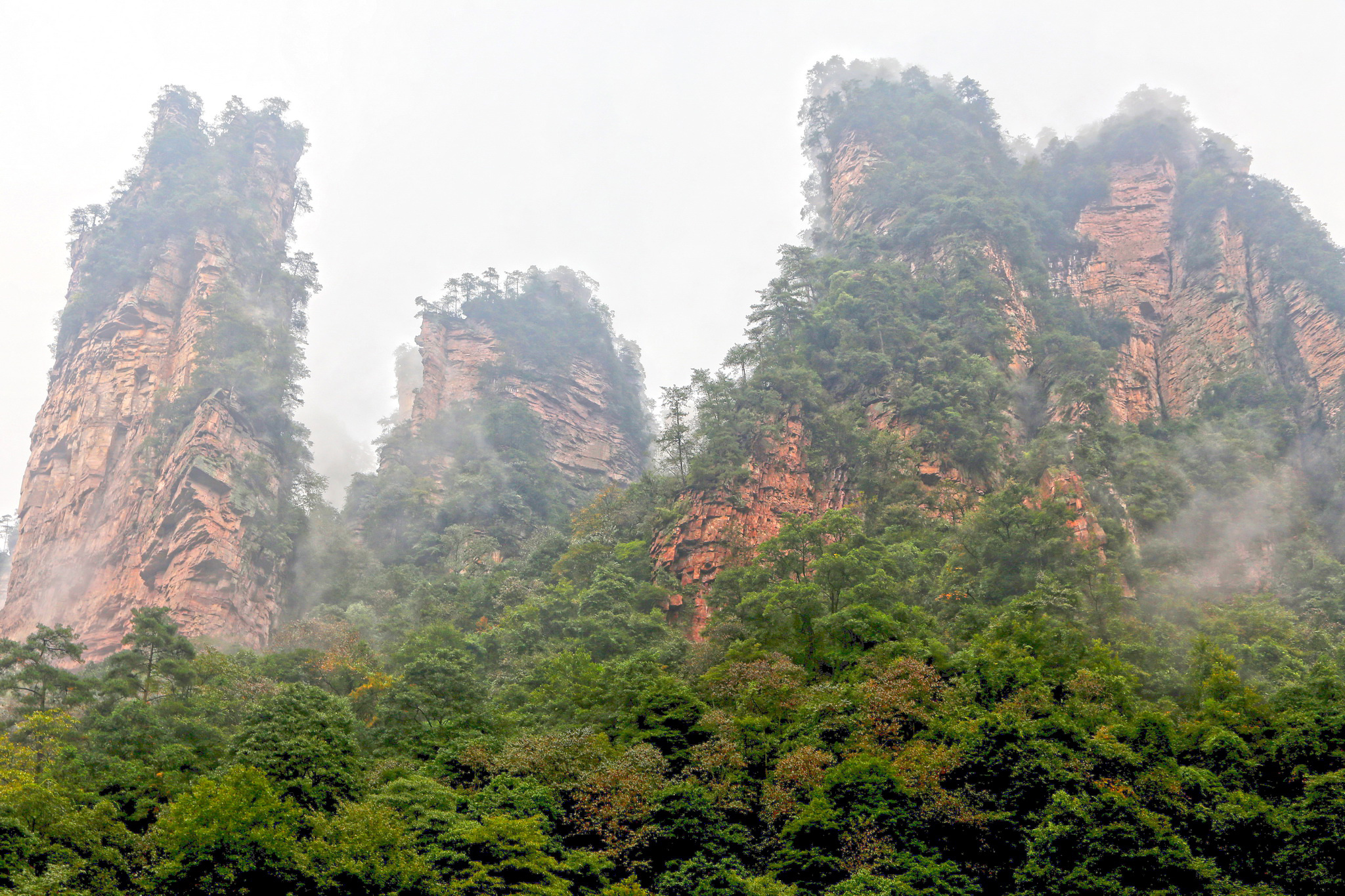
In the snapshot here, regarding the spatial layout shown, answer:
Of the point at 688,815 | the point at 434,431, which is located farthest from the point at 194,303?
→ the point at 688,815

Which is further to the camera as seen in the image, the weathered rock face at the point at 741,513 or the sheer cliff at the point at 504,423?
the sheer cliff at the point at 504,423

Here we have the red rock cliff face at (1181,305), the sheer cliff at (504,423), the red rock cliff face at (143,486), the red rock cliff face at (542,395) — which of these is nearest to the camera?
the red rock cliff face at (143,486)

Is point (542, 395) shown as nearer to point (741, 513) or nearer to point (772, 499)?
point (772, 499)

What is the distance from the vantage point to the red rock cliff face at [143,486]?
4053cm

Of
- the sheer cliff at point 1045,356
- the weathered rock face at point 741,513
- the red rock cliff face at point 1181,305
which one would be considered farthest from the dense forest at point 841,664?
the red rock cliff face at point 1181,305

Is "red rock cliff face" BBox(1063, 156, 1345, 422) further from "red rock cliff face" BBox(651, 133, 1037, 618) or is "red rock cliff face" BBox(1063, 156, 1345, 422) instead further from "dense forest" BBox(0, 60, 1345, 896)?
"red rock cliff face" BBox(651, 133, 1037, 618)

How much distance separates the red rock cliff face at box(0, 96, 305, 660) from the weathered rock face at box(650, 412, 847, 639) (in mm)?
20339

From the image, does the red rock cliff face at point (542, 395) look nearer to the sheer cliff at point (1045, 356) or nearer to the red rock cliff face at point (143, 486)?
the red rock cliff face at point (143, 486)

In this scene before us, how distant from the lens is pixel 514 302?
67.3 metres

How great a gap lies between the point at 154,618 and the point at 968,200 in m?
44.5

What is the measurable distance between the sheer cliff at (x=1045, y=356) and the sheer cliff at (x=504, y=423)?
51.4 ft

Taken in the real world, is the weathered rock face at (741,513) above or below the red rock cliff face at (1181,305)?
below

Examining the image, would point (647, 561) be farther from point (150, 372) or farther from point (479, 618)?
point (150, 372)

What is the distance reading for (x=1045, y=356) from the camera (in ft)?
146
